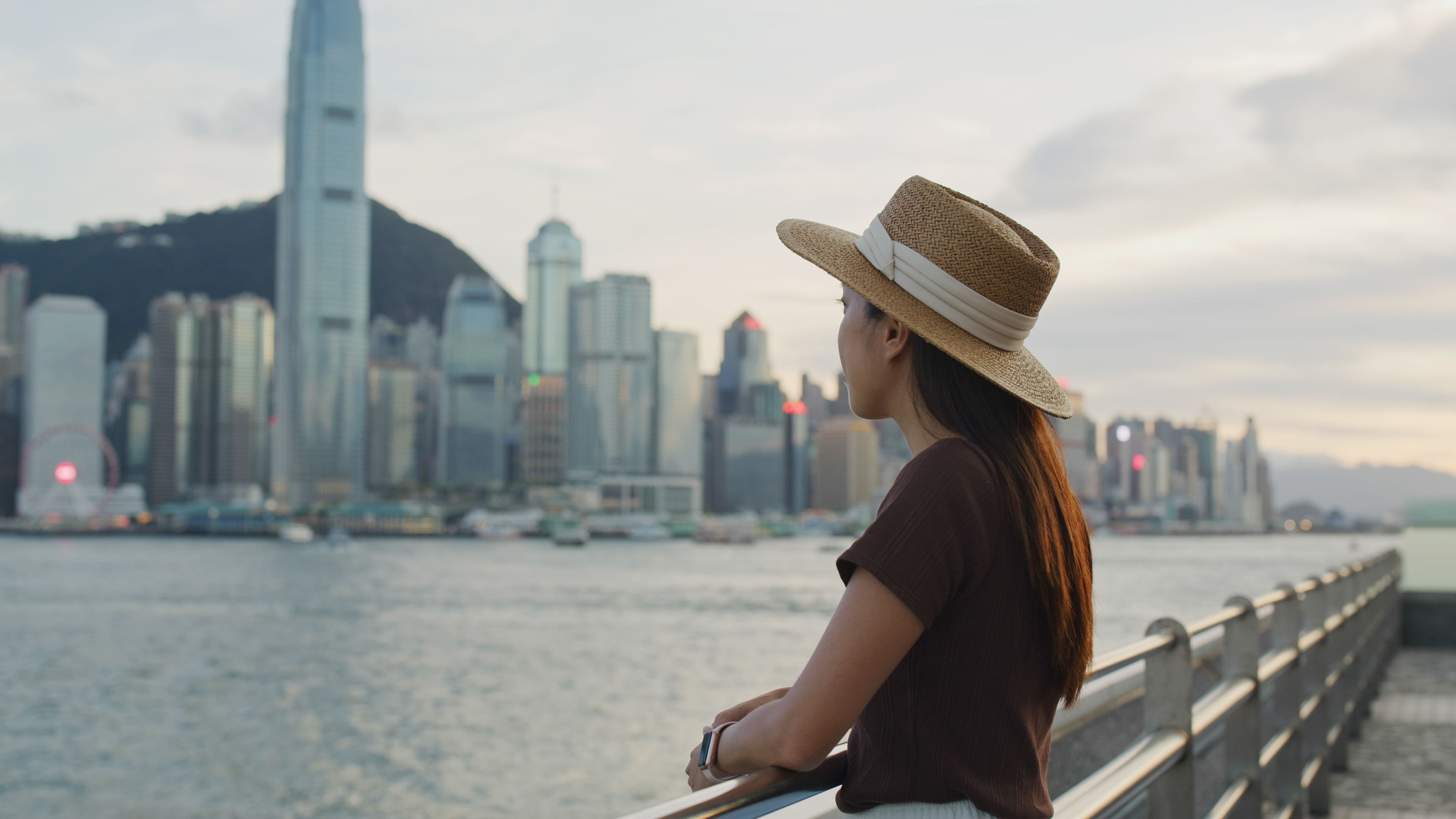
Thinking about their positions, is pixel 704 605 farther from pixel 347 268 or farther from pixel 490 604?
pixel 347 268

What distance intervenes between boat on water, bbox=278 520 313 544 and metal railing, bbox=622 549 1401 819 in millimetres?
136013

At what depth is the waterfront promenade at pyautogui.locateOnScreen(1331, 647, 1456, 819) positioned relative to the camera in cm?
561

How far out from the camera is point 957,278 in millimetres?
1440

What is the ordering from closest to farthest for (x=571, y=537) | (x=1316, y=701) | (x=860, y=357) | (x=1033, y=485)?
1. (x=1033, y=485)
2. (x=860, y=357)
3. (x=1316, y=701)
4. (x=571, y=537)

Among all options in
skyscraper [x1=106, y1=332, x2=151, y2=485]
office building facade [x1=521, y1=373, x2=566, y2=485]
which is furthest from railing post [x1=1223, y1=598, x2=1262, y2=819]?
skyscraper [x1=106, y1=332, x2=151, y2=485]

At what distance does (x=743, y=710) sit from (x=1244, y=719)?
103 inches

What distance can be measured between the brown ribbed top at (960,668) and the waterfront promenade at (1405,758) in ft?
15.8

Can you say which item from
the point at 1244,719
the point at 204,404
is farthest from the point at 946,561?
the point at 204,404

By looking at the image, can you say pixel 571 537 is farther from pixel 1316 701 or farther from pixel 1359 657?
pixel 1316 701

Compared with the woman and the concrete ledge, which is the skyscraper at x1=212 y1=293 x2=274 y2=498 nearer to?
the concrete ledge

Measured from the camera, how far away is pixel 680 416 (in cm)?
18162

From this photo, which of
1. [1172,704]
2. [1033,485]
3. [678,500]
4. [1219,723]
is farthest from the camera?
[678,500]

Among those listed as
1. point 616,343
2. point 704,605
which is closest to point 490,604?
point 704,605

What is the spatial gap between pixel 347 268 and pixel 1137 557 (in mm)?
112691
